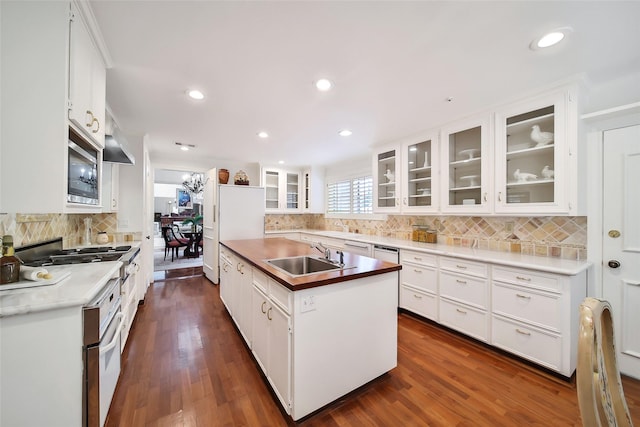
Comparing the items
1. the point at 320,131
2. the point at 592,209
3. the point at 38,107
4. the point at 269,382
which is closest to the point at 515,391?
the point at 592,209

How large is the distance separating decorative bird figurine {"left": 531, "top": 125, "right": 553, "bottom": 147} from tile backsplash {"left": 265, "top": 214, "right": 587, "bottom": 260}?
734mm

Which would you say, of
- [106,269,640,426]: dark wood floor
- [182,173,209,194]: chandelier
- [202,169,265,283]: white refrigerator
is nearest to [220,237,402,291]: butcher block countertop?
[106,269,640,426]: dark wood floor

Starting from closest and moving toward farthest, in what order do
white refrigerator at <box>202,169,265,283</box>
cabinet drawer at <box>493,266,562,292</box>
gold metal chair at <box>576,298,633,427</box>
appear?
gold metal chair at <box>576,298,633,427</box>
cabinet drawer at <box>493,266,562,292</box>
white refrigerator at <box>202,169,265,283</box>

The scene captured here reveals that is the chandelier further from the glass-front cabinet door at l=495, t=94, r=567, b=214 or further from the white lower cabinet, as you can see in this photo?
the glass-front cabinet door at l=495, t=94, r=567, b=214

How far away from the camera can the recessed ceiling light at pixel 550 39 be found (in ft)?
4.72

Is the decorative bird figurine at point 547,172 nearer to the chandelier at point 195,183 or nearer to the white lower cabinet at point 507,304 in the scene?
the white lower cabinet at point 507,304

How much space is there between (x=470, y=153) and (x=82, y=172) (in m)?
3.41

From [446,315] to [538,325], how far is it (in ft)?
2.56

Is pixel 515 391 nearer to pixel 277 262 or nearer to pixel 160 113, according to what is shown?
pixel 277 262

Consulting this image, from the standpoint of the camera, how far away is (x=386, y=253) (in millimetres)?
3230

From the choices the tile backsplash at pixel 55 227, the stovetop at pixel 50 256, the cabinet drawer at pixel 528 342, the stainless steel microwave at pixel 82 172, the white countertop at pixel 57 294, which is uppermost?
the stainless steel microwave at pixel 82 172

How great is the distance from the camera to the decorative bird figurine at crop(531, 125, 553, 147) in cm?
215

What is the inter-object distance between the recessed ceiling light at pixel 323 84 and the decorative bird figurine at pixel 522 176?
1.96 m

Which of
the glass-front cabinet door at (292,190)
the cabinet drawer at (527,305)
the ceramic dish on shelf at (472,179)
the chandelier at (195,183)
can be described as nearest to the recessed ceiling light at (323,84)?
the ceramic dish on shelf at (472,179)
